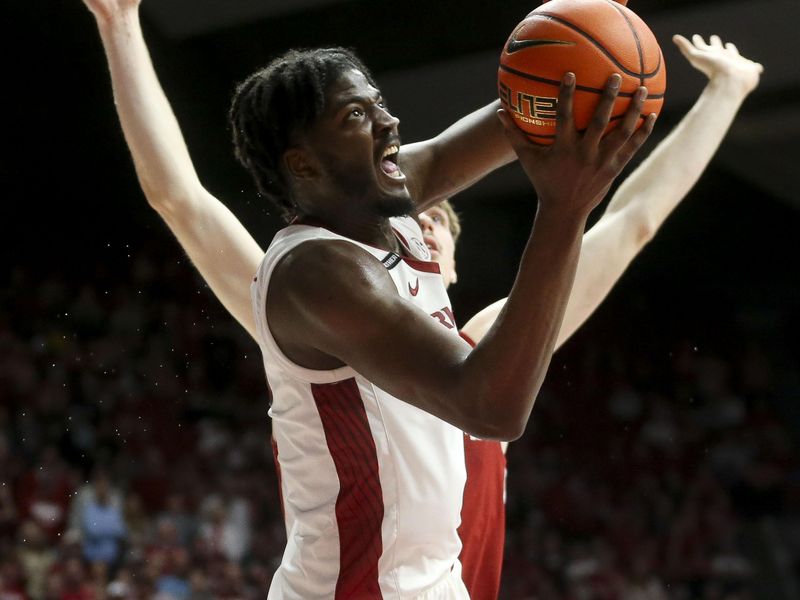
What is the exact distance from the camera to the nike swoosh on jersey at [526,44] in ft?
6.30

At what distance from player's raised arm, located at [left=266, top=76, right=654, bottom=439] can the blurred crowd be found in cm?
596

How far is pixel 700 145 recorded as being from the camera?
11.7ft

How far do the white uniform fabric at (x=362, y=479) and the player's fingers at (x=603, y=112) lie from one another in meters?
0.50

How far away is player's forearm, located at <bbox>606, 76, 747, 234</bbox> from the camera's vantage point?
11.4 ft

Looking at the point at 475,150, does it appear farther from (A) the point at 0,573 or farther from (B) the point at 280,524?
(B) the point at 280,524

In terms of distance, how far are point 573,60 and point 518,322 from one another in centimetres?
46

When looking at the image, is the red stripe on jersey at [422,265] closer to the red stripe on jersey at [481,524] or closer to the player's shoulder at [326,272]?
the player's shoulder at [326,272]

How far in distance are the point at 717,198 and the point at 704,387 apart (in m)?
1.83

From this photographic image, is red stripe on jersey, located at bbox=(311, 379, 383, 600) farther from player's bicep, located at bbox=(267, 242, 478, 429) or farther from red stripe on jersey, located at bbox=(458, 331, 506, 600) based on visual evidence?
red stripe on jersey, located at bbox=(458, 331, 506, 600)

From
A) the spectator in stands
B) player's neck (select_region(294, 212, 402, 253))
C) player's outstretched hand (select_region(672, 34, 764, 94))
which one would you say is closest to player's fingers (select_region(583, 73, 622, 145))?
player's neck (select_region(294, 212, 402, 253))

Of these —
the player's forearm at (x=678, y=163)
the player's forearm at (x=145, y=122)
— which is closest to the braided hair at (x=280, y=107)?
the player's forearm at (x=145, y=122)

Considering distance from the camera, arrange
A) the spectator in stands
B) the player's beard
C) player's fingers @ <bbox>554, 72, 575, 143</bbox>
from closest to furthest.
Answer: player's fingers @ <bbox>554, 72, 575, 143</bbox> < the player's beard < the spectator in stands

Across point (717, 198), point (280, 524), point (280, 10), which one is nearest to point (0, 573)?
point (280, 524)

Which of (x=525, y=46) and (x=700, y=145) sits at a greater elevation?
(x=525, y=46)
